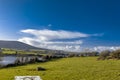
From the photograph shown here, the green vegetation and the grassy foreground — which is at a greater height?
the green vegetation

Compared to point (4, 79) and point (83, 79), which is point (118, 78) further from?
point (4, 79)

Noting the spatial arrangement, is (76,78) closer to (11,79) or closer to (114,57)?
(11,79)

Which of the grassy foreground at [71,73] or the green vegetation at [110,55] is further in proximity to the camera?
the green vegetation at [110,55]

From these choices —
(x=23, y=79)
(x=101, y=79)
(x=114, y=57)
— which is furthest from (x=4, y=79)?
(x=114, y=57)

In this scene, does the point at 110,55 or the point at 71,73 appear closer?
the point at 71,73

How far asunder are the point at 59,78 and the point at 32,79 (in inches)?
866

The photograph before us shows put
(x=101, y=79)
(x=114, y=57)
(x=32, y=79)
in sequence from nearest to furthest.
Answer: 1. (x=32, y=79)
2. (x=101, y=79)
3. (x=114, y=57)

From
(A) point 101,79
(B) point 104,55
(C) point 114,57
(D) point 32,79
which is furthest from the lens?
(B) point 104,55

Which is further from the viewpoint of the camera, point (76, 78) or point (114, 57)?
point (114, 57)

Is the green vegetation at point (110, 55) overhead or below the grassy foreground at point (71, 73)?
overhead

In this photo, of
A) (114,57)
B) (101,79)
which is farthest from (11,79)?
(114,57)

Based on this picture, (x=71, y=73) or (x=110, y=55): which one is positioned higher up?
(x=110, y=55)

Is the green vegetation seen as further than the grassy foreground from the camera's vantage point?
Yes

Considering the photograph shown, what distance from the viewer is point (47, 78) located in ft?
115
